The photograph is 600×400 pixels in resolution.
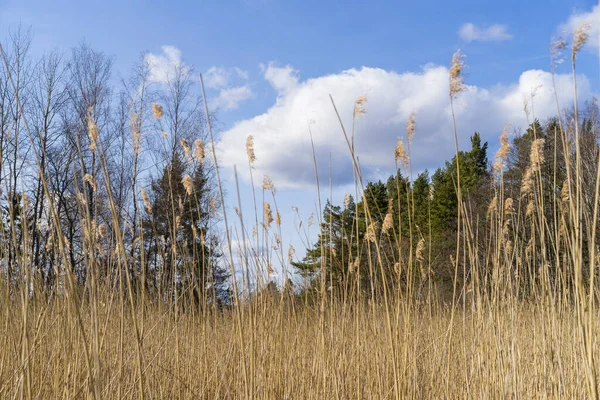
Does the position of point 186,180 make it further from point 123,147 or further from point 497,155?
point 123,147

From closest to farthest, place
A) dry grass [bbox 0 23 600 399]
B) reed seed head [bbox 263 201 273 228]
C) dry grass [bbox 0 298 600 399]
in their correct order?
dry grass [bbox 0 23 600 399]
dry grass [bbox 0 298 600 399]
reed seed head [bbox 263 201 273 228]

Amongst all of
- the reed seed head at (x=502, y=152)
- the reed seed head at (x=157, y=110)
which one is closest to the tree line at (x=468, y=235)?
the reed seed head at (x=502, y=152)

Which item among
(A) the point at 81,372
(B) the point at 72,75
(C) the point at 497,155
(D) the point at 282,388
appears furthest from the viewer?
(B) the point at 72,75

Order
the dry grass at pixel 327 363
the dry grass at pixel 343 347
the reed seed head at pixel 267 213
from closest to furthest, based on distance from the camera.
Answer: the dry grass at pixel 343 347 → the dry grass at pixel 327 363 → the reed seed head at pixel 267 213

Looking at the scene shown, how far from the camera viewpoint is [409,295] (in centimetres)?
172

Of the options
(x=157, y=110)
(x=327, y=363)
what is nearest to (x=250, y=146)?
(x=157, y=110)

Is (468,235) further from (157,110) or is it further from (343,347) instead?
(157,110)

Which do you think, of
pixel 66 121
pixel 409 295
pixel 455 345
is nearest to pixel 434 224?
pixel 66 121

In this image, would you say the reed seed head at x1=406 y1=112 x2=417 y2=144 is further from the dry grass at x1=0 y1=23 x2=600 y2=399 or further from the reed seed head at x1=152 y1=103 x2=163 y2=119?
the reed seed head at x1=152 y1=103 x2=163 y2=119

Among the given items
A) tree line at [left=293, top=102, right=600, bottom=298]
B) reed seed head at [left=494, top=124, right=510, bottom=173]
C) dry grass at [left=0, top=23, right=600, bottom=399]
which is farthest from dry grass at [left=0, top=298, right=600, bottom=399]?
reed seed head at [left=494, top=124, right=510, bottom=173]

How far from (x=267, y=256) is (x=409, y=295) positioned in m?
0.95

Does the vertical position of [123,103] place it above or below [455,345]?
above

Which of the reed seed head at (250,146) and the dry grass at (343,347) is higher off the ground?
the reed seed head at (250,146)

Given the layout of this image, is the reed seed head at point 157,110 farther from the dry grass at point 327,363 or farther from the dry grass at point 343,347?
the dry grass at point 327,363
